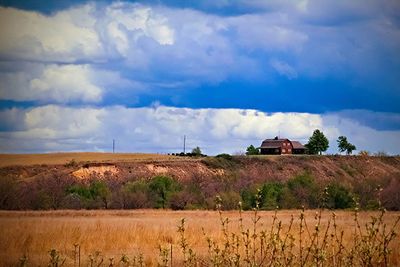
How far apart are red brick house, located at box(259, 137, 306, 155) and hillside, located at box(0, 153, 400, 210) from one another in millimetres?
23346

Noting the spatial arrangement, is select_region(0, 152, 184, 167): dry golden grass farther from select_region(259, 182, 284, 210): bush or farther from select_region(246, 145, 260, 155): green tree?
select_region(259, 182, 284, 210): bush

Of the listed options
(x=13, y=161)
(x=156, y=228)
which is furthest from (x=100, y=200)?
(x=13, y=161)

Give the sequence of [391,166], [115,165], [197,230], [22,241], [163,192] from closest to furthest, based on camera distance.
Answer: [22,241] < [197,230] < [163,192] < [115,165] < [391,166]

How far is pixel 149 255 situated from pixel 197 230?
8676 millimetres

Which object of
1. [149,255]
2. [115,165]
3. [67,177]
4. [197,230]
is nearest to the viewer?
[149,255]

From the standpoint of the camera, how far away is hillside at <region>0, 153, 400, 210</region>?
5975 cm

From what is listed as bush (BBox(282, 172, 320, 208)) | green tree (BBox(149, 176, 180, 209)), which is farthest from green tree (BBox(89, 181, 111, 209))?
bush (BBox(282, 172, 320, 208))

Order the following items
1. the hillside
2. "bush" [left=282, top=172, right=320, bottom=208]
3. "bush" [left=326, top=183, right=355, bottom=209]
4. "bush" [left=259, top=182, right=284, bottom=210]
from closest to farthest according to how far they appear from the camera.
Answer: "bush" [left=259, top=182, right=284, bottom=210]
"bush" [left=326, top=183, right=355, bottom=209]
the hillside
"bush" [left=282, top=172, right=320, bottom=208]

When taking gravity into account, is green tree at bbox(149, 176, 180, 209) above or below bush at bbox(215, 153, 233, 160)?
below

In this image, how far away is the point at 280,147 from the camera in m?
144

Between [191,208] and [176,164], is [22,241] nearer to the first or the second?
[191,208]

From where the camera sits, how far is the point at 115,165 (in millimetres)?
96625

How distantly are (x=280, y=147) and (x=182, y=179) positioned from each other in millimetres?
58500

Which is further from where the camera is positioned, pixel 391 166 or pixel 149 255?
pixel 391 166
